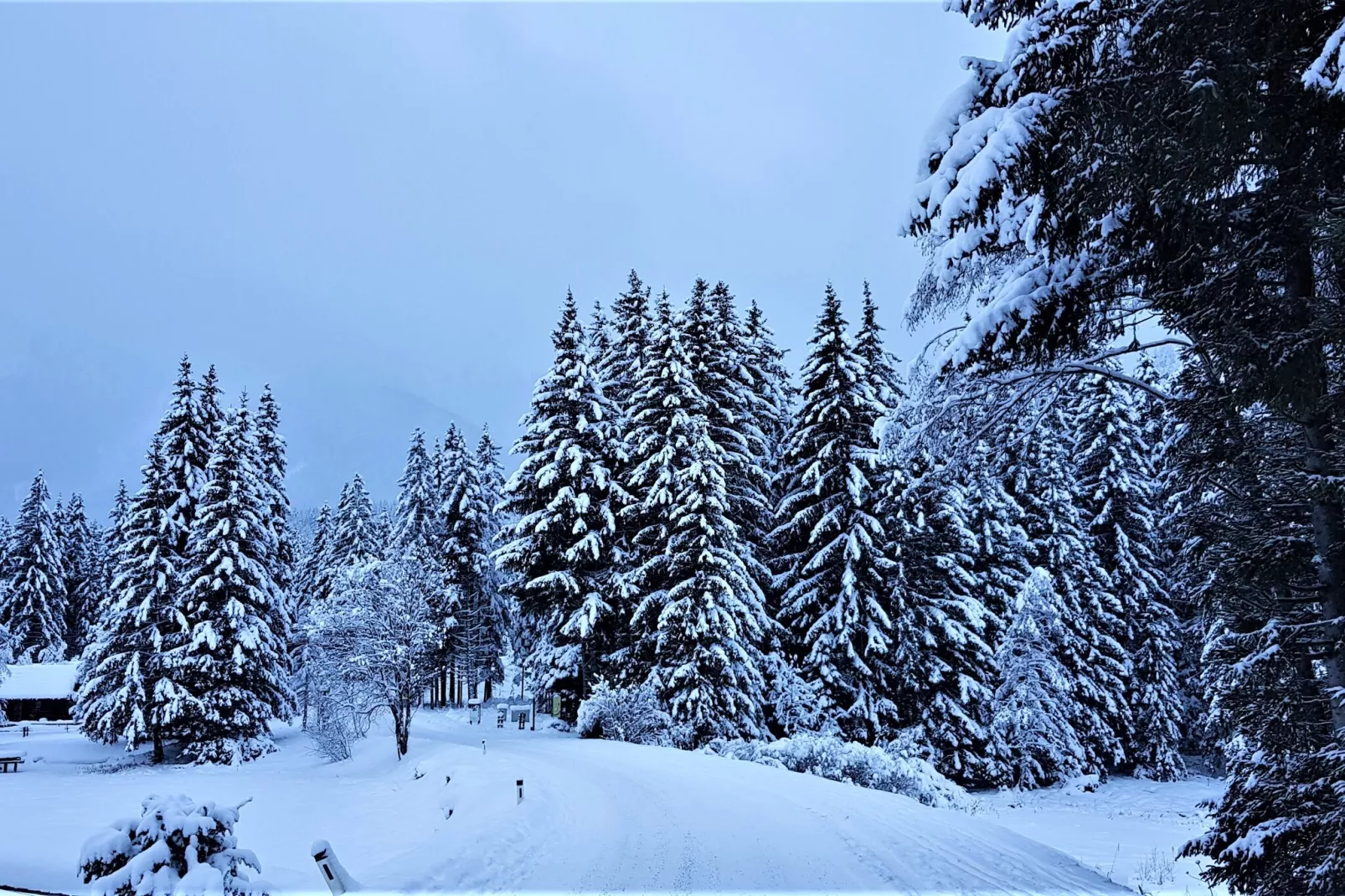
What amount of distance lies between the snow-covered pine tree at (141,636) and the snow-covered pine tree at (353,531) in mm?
13643

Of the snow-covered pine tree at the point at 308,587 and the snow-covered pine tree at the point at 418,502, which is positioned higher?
the snow-covered pine tree at the point at 418,502

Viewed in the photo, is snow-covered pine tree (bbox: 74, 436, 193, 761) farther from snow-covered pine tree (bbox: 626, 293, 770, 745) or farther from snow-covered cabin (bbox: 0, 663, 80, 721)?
snow-covered pine tree (bbox: 626, 293, 770, 745)

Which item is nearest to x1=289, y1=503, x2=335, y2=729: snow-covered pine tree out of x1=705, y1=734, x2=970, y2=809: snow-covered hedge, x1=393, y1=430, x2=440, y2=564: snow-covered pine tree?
x1=393, y1=430, x2=440, y2=564: snow-covered pine tree

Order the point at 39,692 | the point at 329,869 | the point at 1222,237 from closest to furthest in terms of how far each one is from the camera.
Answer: the point at 1222,237
the point at 329,869
the point at 39,692

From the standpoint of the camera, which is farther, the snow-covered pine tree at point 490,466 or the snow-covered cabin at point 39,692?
the snow-covered pine tree at point 490,466

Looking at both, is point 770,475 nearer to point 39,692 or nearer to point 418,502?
point 418,502

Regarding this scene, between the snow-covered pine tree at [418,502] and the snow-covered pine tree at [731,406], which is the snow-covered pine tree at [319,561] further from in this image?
the snow-covered pine tree at [731,406]

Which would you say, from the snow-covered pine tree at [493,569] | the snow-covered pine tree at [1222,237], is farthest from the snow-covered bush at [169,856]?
the snow-covered pine tree at [493,569]

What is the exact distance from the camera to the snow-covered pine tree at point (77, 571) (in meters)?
55.5

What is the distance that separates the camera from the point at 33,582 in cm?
5081

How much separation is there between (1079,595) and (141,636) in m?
37.6

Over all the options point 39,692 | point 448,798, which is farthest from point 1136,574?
point 39,692

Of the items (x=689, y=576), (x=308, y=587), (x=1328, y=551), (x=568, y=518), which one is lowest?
(x=1328, y=551)

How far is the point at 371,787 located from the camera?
21109mm
